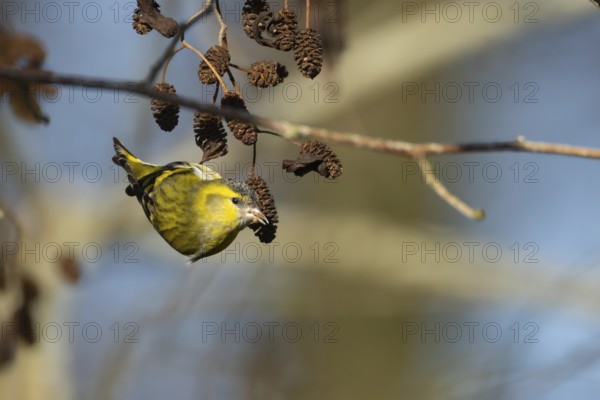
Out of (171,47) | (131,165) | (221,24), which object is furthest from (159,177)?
(171,47)

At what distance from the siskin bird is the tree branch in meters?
1.87

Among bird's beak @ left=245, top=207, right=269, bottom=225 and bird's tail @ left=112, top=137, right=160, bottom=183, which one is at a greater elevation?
bird's tail @ left=112, top=137, right=160, bottom=183

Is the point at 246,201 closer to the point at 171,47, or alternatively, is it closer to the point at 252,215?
the point at 252,215

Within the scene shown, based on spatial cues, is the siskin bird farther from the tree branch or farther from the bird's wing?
the tree branch

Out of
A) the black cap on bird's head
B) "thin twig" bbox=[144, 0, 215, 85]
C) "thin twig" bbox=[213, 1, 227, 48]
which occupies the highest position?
the black cap on bird's head

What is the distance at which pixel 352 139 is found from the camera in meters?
1.22

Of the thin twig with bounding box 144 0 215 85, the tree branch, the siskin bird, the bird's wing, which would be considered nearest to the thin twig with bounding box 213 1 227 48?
the thin twig with bounding box 144 0 215 85

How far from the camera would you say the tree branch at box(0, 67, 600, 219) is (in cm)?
119

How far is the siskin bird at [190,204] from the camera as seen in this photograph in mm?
3297

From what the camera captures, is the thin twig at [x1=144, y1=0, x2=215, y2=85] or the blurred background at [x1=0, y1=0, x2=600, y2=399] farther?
the blurred background at [x1=0, y1=0, x2=600, y2=399]

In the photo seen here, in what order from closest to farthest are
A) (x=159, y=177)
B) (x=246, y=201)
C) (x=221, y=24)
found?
(x=221, y=24) < (x=246, y=201) < (x=159, y=177)

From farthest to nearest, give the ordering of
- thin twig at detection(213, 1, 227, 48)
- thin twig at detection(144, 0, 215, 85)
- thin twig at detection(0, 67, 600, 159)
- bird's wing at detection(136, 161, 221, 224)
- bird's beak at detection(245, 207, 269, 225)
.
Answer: bird's wing at detection(136, 161, 221, 224) < bird's beak at detection(245, 207, 269, 225) < thin twig at detection(213, 1, 227, 48) < thin twig at detection(144, 0, 215, 85) < thin twig at detection(0, 67, 600, 159)

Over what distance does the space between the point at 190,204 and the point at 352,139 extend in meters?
2.34

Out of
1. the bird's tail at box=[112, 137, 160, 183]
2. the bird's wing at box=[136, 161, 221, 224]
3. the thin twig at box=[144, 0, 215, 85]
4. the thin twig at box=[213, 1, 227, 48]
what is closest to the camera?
the thin twig at box=[144, 0, 215, 85]
